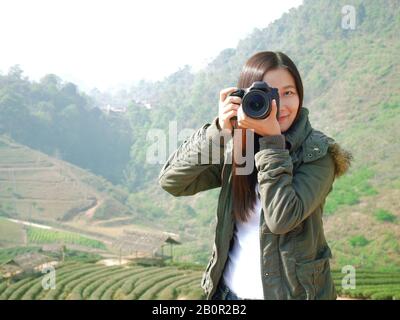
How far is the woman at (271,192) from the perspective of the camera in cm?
97

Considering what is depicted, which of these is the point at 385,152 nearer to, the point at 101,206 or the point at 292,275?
the point at 101,206

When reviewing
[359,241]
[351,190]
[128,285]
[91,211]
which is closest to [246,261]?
[128,285]

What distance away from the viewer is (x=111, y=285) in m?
9.38

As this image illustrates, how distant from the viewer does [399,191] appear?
16.5m

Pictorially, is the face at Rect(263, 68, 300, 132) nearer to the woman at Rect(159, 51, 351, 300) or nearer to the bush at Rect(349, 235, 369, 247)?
the woman at Rect(159, 51, 351, 300)

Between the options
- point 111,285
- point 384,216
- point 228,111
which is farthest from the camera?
point 384,216

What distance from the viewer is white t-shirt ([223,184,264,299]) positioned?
101 centimetres

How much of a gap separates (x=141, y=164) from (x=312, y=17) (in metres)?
11.4

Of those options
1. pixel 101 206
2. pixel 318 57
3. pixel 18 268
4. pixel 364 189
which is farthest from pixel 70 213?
pixel 318 57

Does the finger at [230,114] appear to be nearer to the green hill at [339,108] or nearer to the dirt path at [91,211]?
the green hill at [339,108]

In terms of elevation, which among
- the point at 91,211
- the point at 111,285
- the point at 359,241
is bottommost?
the point at 111,285

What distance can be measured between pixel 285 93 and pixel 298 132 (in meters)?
0.08

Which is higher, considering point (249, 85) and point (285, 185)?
point (249, 85)

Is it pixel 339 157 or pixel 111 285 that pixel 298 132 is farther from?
pixel 111 285
